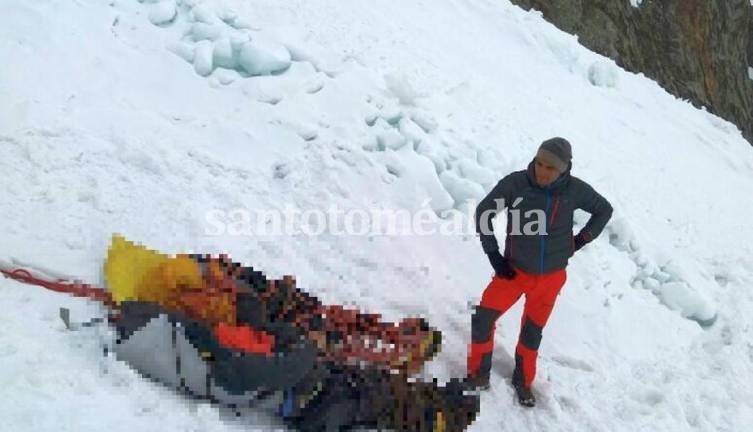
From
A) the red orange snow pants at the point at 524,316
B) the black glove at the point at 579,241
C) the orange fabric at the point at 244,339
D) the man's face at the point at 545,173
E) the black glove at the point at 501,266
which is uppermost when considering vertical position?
the man's face at the point at 545,173

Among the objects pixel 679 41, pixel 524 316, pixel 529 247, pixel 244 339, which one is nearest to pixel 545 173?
pixel 529 247

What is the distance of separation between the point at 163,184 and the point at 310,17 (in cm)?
270

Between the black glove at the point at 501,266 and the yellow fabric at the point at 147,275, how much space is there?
5.20 ft

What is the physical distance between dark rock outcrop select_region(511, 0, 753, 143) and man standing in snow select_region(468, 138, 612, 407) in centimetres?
741

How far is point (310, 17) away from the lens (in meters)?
6.96

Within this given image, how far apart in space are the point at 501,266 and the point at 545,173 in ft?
1.88

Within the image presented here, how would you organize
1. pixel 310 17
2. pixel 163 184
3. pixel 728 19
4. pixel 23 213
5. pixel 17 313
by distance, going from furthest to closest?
pixel 728 19 < pixel 310 17 < pixel 163 184 < pixel 23 213 < pixel 17 313

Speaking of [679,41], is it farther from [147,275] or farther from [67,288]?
[67,288]

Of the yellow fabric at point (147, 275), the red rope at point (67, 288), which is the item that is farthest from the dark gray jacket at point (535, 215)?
the red rope at point (67, 288)

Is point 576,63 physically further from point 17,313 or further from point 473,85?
point 17,313

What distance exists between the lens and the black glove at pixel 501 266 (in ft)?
13.5

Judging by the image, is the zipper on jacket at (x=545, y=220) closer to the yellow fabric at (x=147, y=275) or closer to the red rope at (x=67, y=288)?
the yellow fabric at (x=147, y=275)

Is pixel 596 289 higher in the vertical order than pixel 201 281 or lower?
higher

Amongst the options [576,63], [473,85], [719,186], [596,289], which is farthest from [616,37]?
[596,289]
